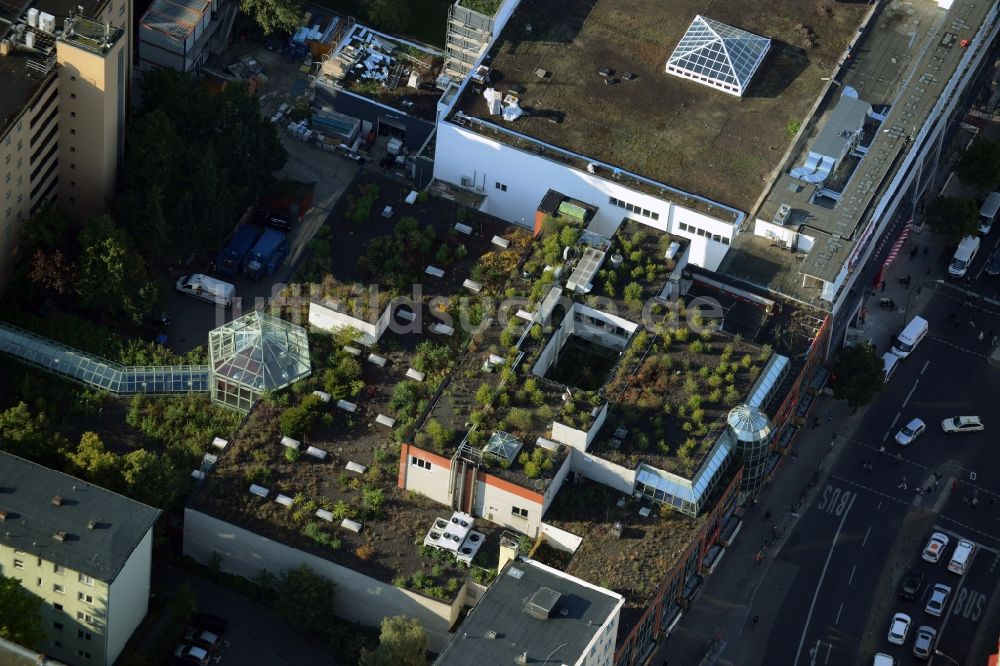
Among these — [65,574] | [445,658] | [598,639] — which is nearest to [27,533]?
[65,574]

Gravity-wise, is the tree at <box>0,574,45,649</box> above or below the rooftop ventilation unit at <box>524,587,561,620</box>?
below

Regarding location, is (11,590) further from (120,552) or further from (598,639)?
(598,639)

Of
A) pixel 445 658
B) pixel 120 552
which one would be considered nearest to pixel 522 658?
pixel 445 658

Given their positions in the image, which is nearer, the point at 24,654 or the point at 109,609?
the point at 24,654

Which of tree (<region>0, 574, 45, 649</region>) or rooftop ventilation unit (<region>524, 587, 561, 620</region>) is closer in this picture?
tree (<region>0, 574, 45, 649</region>)

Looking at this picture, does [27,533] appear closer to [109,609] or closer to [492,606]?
[109,609]

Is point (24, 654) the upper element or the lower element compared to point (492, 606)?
lower
